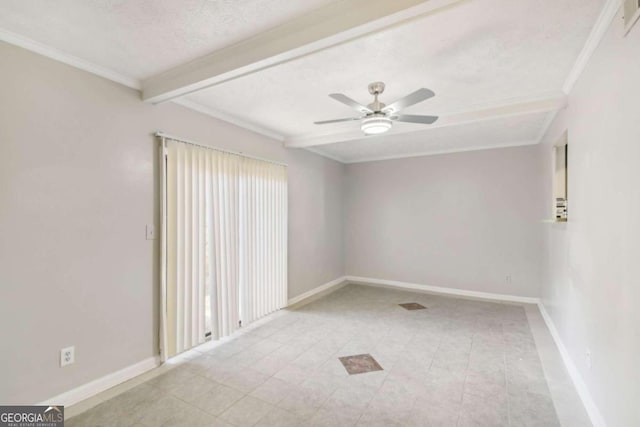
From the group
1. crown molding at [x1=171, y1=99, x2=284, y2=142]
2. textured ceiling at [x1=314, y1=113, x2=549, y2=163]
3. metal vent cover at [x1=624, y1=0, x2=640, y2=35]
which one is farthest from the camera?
textured ceiling at [x1=314, y1=113, x2=549, y2=163]

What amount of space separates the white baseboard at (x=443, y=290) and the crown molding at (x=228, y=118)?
10.6 ft

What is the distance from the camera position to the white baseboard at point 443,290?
446 centimetres

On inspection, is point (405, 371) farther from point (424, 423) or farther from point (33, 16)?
point (33, 16)

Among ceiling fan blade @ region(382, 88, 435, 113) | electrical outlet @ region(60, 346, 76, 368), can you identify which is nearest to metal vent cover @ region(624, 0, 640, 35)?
ceiling fan blade @ region(382, 88, 435, 113)

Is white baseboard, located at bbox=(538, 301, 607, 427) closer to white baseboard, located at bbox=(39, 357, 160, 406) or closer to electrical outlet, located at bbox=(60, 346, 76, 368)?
white baseboard, located at bbox=(39, 357, 160, 406)

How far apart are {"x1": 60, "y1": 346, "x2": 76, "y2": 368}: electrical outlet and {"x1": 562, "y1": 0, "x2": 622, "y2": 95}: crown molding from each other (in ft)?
13.2

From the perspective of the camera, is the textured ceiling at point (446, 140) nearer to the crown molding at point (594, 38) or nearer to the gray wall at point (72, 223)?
the crown molding at point (594, 38)

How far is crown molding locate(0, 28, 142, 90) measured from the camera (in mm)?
1826

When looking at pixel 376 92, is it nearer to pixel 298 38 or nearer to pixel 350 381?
pixel 298 38

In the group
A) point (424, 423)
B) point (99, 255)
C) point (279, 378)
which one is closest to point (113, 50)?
point (99, 255)

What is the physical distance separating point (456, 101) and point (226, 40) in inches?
88.1

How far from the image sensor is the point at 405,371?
2.53 m

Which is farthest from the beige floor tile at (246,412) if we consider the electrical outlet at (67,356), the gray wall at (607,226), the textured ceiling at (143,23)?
the textured ceiling at (143,23)

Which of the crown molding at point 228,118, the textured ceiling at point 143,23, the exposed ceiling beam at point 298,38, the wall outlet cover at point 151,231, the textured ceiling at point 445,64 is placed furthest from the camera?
the crown molding at point 228,118
